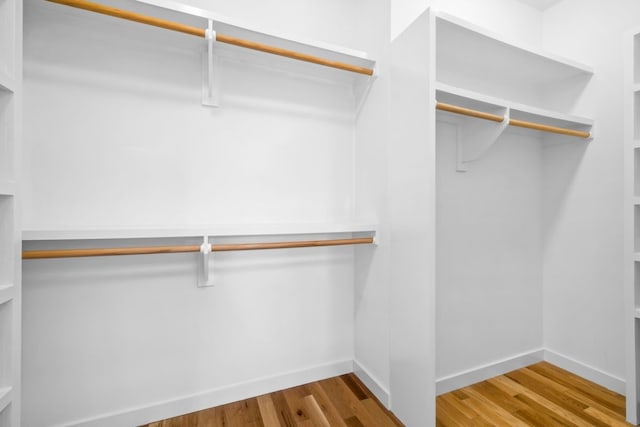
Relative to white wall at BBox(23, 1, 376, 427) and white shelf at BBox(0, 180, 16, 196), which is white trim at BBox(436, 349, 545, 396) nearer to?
white wall at BBox(23, 1, 376, 427)

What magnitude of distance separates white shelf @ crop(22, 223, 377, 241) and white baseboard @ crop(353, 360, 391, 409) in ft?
2.61

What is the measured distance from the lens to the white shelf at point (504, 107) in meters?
1.39

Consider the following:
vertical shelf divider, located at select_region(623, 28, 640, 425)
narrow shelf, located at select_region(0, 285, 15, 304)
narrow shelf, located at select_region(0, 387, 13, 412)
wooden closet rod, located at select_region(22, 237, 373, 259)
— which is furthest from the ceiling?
narrow shelf, located at select_region(0, 387, 13, 412)

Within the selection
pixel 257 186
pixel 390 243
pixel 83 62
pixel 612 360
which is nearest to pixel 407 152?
pixel 390 243

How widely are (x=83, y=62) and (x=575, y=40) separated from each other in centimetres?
268

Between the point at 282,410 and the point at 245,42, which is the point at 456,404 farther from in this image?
the point at 245,42

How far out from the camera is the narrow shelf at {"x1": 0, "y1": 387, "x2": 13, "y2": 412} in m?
0.91

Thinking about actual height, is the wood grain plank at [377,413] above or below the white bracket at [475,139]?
below

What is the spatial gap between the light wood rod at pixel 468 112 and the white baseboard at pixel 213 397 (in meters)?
1.49

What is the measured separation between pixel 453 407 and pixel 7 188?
207 cm

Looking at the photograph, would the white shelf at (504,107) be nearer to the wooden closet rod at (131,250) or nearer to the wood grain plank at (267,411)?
the wooden closet rod at (131,250)

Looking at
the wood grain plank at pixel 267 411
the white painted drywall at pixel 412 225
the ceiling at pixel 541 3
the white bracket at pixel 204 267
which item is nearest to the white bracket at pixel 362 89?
the white painted drywall at pixel 412 225

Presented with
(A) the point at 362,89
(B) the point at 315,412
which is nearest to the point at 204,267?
(B) the point at 315,412

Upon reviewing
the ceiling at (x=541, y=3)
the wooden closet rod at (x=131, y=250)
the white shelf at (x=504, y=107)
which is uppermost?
the ceiling at (x=541, y=3)
